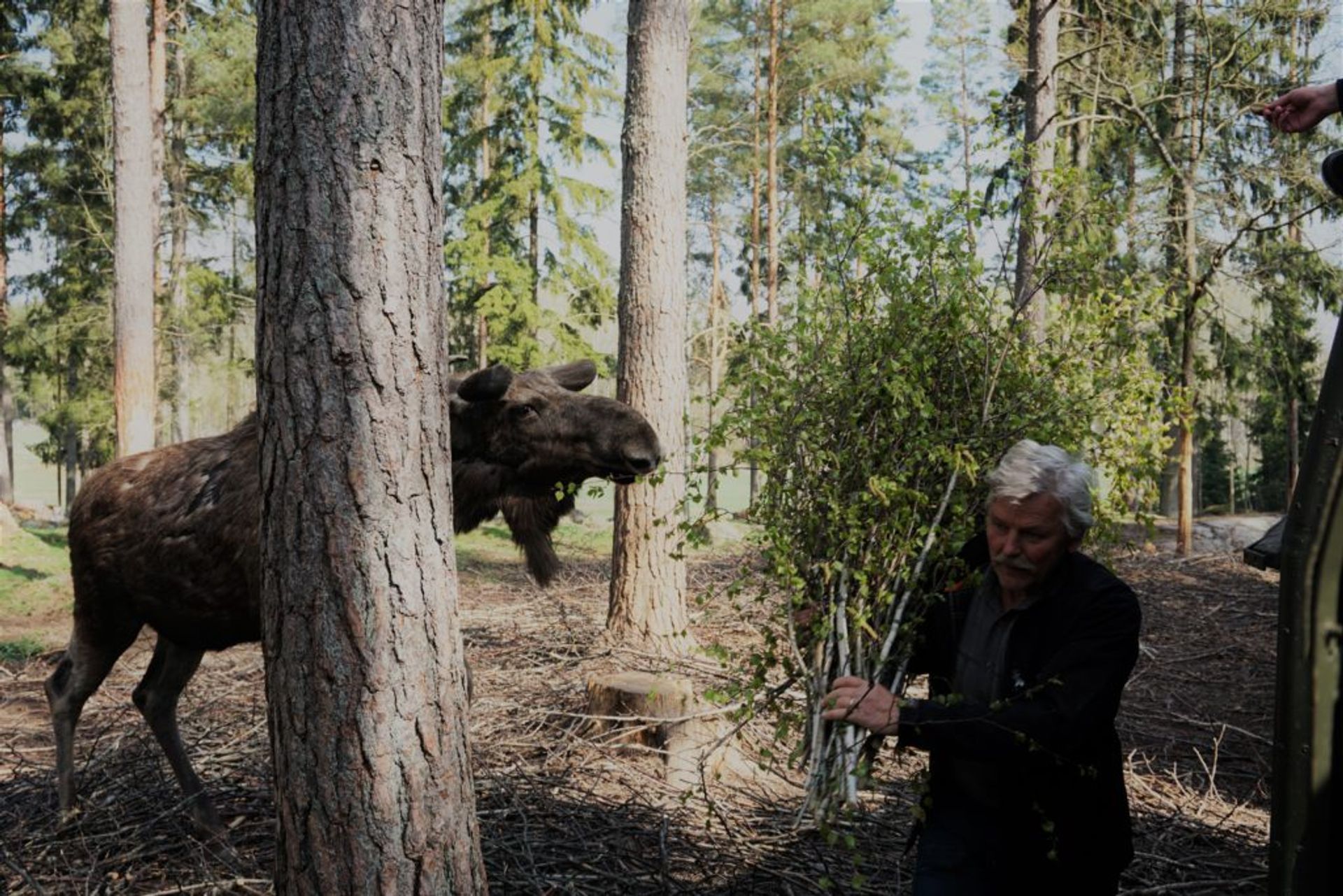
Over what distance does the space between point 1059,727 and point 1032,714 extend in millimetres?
76

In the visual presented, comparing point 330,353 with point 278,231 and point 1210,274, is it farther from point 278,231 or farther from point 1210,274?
point 1210,274

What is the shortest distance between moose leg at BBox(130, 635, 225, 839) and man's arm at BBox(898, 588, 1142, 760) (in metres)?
3.46

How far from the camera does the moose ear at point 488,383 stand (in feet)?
17.0

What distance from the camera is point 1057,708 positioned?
2.73 m

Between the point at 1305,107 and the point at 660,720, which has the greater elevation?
the point at 1305,107

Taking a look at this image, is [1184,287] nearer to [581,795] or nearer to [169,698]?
[581,795]

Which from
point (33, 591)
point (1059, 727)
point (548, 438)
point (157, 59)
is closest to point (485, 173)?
point (157, 59)

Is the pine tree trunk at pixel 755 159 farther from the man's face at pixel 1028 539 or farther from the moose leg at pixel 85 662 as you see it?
the man's face at pixel 1028 539

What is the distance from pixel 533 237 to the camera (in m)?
22.4

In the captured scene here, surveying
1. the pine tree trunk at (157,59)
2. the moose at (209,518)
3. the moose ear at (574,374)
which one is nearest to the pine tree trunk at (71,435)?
the pine tree trunk at (157,59)

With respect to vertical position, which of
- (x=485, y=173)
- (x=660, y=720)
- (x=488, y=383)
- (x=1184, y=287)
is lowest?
(x=660, y=720)

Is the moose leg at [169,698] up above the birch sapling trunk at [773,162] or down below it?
below

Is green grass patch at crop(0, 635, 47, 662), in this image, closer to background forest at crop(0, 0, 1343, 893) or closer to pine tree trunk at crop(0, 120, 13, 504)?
background forest at crop(0, 0, 1343, 893)

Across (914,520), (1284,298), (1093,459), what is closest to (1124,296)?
(1093,459)
